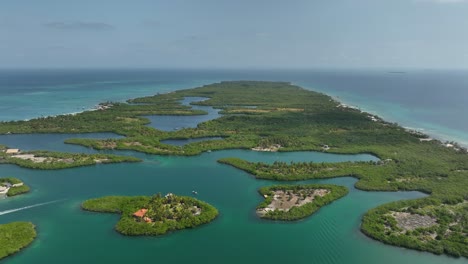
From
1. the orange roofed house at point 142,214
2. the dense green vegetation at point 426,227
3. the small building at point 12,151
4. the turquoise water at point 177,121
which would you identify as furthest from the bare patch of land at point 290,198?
the small building at point 12,151

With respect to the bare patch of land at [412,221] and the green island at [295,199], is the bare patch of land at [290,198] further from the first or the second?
the bare patch of land at [412,221]

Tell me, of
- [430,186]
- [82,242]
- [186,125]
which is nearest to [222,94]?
[186,125]

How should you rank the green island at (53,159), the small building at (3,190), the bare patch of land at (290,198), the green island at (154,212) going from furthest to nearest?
1. the green island at (53,159)
2. the small building at (3,190)
3. the bare patch of land at (290,198)
4. the green island at (154,212)

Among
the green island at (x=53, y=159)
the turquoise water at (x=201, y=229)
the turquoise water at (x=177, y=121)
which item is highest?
the turquoise water at (x=177, y=121)

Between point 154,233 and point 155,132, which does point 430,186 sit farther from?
point 155,132

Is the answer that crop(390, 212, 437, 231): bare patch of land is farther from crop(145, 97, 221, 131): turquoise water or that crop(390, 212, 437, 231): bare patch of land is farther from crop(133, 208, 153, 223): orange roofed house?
crop(145, 97, 221, 131): turquoise water

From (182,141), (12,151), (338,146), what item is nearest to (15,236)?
(12,151)
